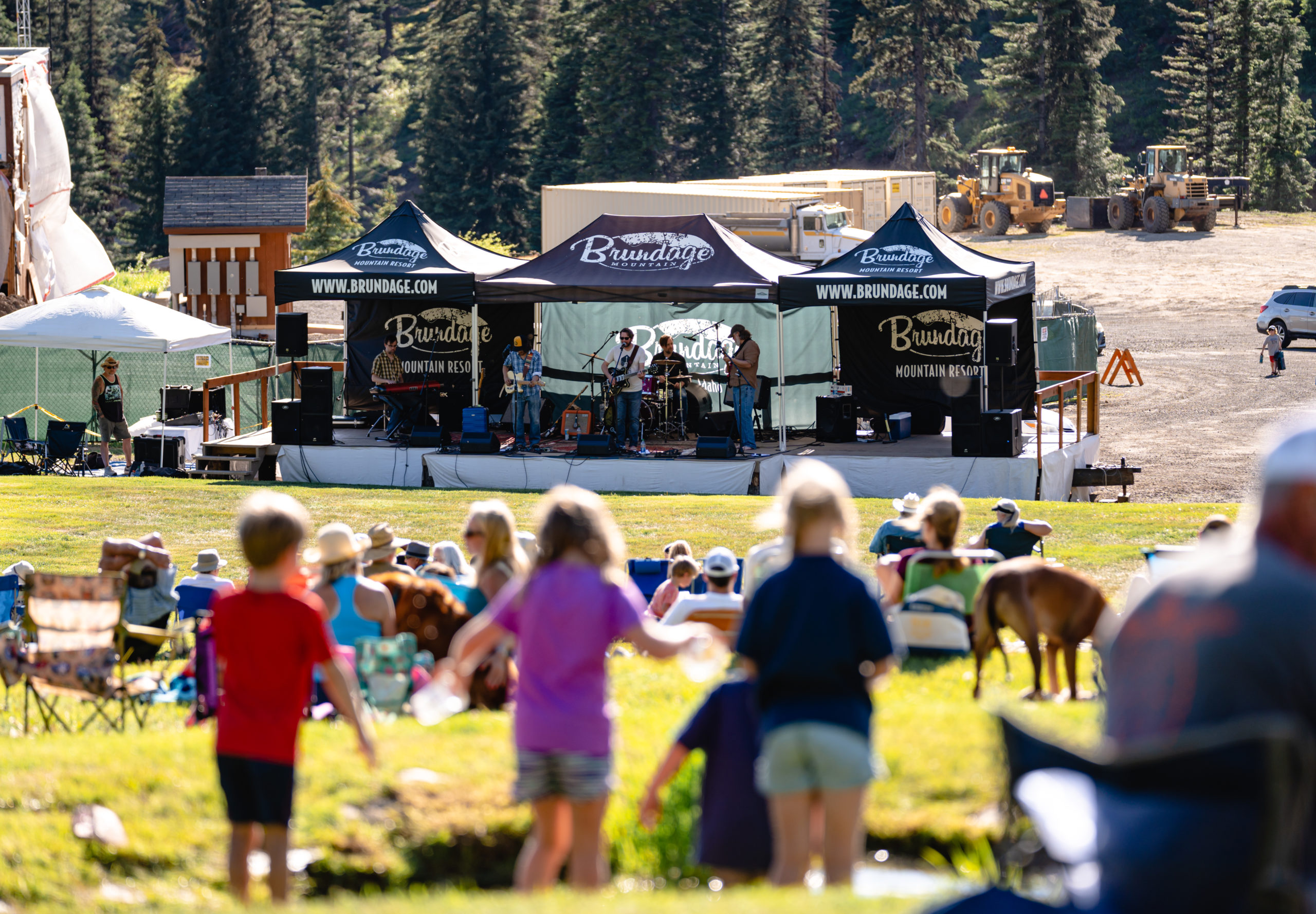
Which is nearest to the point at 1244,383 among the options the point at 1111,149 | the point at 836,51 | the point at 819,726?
the point at 819,726

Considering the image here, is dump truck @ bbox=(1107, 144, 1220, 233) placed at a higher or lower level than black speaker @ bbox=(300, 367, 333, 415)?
higher

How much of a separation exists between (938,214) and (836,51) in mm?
39610

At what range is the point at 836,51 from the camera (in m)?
94.1

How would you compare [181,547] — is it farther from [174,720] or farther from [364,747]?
[364,747]

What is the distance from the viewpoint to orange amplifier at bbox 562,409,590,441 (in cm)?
2103

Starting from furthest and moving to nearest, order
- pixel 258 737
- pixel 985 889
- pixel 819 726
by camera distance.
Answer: pixel 258 737 < pixel 819 726 < pixel 985 889

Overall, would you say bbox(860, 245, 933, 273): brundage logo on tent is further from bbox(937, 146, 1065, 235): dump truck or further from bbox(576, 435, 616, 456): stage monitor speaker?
bbox(937, 146, 1065, 235): dump truck

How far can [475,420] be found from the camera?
1989 cm

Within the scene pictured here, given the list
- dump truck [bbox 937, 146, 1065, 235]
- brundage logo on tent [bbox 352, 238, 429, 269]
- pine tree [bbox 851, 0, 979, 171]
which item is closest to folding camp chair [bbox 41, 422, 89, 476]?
brundage logo on tent [bbox 352, 238, 429, 269]

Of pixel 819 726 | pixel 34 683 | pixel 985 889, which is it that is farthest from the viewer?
pixel 34 683

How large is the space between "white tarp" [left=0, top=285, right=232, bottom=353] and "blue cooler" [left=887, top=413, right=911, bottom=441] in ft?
30.7

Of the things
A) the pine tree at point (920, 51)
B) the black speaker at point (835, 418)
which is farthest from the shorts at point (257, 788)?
the pine tree at point (920, 51)

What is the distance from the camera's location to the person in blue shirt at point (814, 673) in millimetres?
4195

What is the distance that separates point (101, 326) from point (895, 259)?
33.5 ft
